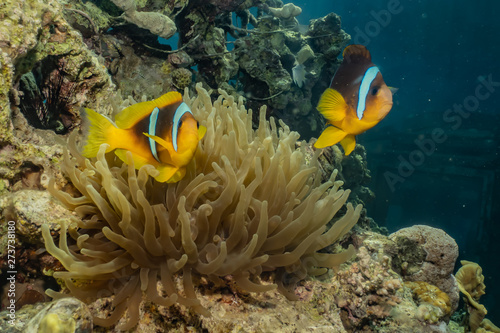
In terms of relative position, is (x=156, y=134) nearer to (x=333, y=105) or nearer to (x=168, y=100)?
(x=168, y=100)

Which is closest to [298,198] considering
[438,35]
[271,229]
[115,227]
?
[271,229]

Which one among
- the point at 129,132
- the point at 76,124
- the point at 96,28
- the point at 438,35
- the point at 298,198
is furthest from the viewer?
the point at 438,35

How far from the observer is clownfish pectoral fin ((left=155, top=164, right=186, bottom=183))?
5.01ft

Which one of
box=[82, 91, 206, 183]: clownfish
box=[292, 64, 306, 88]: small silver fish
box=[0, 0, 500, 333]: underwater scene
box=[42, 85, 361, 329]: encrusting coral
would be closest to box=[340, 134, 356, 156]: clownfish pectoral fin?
box=[0, 0, 500, 333]: underwater scene

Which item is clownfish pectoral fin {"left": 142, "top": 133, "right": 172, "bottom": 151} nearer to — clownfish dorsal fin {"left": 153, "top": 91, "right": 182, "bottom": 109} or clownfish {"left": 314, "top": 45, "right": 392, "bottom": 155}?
clownfish dorsal fin {"left": 153, "top": 91, "right": 182, "bottom": 109}

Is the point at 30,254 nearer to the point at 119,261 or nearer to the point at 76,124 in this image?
the point at 119,261

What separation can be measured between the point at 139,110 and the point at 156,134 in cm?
17

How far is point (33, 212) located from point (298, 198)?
4.99 ft

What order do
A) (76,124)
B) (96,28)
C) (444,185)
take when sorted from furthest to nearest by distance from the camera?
(444,185) < (96,28) < (76,124)

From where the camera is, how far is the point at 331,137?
2.05 meters

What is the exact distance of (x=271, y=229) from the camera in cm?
177

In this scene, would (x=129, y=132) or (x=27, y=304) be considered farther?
(x=27, y=304)

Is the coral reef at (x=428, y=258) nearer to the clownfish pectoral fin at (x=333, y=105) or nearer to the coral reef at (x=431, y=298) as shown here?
the coral reef at (x=431, y=298)

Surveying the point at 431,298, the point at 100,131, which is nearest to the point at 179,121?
the point at 100,131
